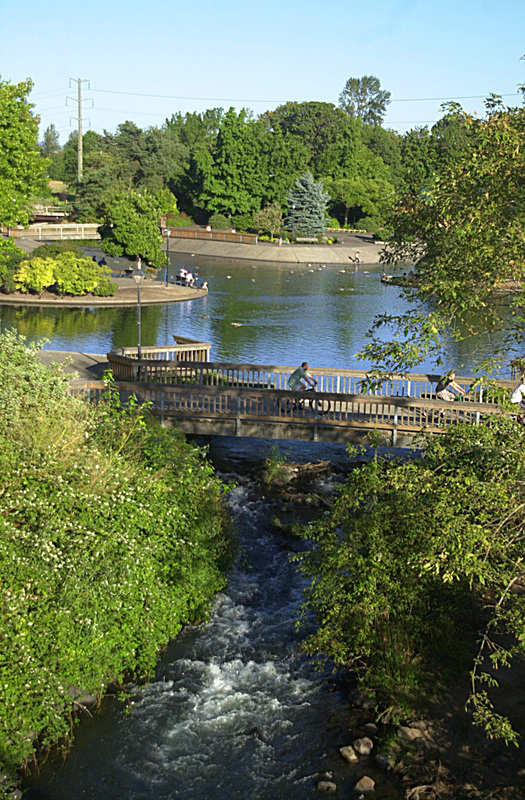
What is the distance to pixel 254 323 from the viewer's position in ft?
139

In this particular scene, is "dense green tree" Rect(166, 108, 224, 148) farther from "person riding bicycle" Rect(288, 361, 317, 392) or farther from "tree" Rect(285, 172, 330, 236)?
"person riding bicycle" Rect(288, 361, 317, 392)

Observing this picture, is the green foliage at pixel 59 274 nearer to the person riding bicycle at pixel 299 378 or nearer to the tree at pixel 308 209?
the person riding bicycle at pixel 299 378

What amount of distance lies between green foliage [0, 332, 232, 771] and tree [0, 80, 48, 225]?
18981 millimetres

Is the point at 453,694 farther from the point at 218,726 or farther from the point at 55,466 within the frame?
the point at 55,466

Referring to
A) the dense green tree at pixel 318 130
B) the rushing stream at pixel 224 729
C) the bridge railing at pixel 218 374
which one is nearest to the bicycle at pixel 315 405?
the bridge railing at pixel 218 374

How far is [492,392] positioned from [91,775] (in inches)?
257

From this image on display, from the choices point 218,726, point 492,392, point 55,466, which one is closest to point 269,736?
point 218,726

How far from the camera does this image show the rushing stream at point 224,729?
920 cm

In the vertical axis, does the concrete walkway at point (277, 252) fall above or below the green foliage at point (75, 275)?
above

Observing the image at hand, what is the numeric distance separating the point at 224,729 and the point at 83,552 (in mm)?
2950

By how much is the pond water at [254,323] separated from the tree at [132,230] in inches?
200

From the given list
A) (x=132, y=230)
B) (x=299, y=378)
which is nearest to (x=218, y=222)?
(x=132, y=230)

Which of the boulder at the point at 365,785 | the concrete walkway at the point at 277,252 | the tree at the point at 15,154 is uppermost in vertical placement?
the tree at the point at 15,154

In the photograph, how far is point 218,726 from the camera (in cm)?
1024
